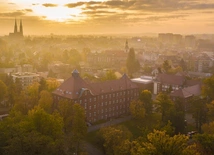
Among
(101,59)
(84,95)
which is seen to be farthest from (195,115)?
(101,59)

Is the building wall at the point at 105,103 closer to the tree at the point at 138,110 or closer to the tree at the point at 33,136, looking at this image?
the tree at the point at 138,110

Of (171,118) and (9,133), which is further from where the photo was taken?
(171,118)

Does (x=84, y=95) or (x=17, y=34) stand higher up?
(x=17, y=34)

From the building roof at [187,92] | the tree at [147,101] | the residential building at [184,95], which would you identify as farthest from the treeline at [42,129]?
the building roof at [187,92]

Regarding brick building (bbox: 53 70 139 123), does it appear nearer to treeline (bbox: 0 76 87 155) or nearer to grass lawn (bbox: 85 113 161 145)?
treeline (bbox: 0 76 87 155)

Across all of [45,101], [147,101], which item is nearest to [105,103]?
[147,101]

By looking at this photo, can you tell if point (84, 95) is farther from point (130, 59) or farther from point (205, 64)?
point (205, 64)
